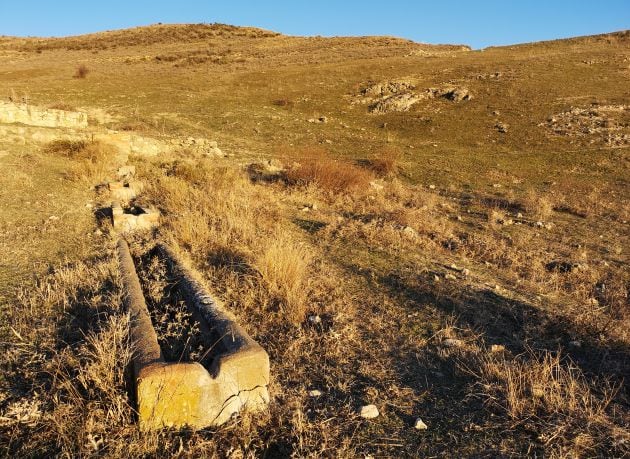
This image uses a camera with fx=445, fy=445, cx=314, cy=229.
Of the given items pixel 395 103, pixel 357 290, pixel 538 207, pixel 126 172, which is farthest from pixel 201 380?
pixel 395 103

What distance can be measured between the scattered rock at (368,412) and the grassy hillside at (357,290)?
0.13 feet

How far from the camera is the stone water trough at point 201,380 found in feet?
8.56

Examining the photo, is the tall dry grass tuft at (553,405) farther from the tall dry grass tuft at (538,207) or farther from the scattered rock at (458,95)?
the scattered rock at (458,95)

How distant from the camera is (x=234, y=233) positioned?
20.9 ft

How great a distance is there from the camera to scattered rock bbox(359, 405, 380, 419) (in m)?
2.98

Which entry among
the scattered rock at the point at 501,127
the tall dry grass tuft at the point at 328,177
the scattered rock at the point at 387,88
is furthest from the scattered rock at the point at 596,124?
the tall dry grass tuft at the point at 328,177

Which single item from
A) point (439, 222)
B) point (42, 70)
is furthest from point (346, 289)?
point (42, 70)

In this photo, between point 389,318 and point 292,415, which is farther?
point 389,318

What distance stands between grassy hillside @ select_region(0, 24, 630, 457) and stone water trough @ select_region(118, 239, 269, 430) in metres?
0.09

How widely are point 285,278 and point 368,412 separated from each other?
1980mm

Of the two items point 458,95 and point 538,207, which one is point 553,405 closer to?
point 538,207

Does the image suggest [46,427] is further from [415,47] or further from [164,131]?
[415,47]

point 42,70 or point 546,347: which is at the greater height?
point 42,70

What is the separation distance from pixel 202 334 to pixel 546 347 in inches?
123
